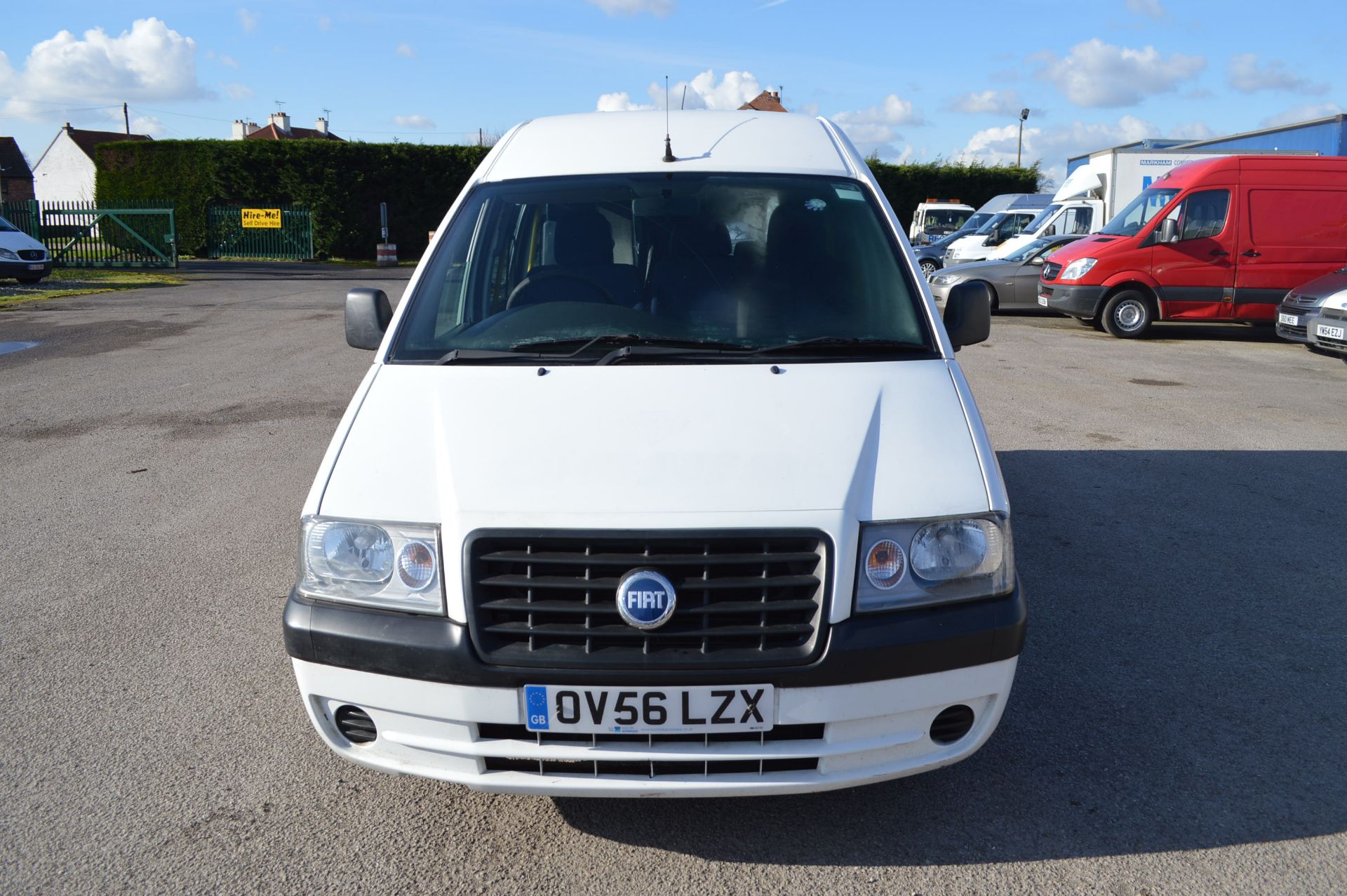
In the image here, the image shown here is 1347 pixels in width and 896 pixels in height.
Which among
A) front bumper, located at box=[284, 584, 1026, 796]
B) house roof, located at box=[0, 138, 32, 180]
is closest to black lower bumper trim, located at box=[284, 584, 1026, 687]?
front bumper, located at box=[284, 584, 1026, 796]

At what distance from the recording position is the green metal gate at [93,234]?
2825 cm

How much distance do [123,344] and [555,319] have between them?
1155 cm

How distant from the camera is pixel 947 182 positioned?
38875mm

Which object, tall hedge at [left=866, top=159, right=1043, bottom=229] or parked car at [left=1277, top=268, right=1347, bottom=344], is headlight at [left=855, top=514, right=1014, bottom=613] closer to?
parked car at [left=1277, top=268, right=1347, bottom=344]

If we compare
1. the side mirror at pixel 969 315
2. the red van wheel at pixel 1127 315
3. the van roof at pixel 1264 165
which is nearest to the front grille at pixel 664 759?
the side mirror at pixel 969 315

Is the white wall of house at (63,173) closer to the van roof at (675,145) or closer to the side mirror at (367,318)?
the van roof at (675,145)

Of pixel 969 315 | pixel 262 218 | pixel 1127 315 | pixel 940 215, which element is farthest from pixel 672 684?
pixel 262 218

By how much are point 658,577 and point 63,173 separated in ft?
276

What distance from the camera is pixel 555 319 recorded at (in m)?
3.62

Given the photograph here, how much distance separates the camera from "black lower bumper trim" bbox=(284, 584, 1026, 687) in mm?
2592

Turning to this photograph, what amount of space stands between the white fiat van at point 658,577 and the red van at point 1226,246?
43.9ft

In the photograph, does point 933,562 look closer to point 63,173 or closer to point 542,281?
point 542,281

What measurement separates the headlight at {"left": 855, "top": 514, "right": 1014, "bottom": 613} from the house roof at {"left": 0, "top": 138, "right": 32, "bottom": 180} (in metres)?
85.8

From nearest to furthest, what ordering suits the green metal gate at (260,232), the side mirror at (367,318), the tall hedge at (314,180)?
the side mirror at (367,318) < the green metal gate at (260,232) < the tall hedge at (314,180)
